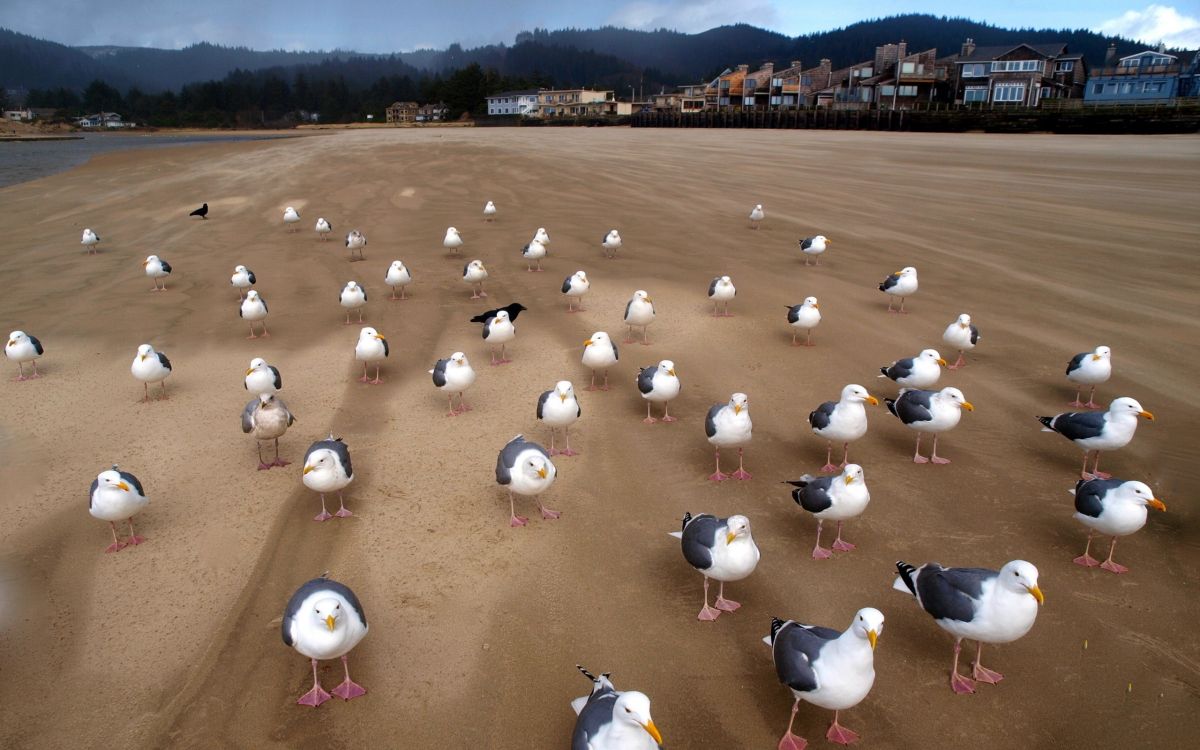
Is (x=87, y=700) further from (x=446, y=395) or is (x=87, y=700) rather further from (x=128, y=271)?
(x=128, y=271)

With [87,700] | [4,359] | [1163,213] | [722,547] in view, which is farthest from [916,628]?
[1163,213]

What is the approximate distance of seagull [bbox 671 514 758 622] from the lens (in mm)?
5117

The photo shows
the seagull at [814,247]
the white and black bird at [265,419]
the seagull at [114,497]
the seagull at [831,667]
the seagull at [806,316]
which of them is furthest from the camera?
the seagull at [814,247]

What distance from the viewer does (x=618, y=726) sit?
3855 mm

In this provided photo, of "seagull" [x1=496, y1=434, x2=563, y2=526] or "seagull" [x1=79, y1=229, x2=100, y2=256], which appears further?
A: "seagull" [x1=79, y1=229, x2=100, y2=256]

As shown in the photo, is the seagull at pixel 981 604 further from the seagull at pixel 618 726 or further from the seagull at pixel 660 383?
the seagull at pixel 660 383

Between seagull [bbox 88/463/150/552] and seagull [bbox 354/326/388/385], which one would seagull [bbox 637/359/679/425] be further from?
seagull [bbox 88/463/150/552]

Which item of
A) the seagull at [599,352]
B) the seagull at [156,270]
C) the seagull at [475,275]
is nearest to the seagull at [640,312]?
the seagull at [599,352]

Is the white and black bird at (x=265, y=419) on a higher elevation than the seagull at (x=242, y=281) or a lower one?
lower

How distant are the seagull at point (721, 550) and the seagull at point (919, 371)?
419 cm

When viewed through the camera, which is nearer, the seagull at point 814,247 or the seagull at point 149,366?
the seagull at point 149,366

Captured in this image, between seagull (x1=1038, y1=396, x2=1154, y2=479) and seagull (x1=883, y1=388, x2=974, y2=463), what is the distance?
96 cm

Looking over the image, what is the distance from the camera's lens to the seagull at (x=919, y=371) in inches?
325

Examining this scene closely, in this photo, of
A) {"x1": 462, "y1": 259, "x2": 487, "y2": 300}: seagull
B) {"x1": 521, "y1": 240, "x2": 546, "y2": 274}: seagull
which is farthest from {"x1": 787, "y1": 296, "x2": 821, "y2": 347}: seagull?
{"x1": 521, "y1": 240, "x2": 546, "y2": 274}: seagull
